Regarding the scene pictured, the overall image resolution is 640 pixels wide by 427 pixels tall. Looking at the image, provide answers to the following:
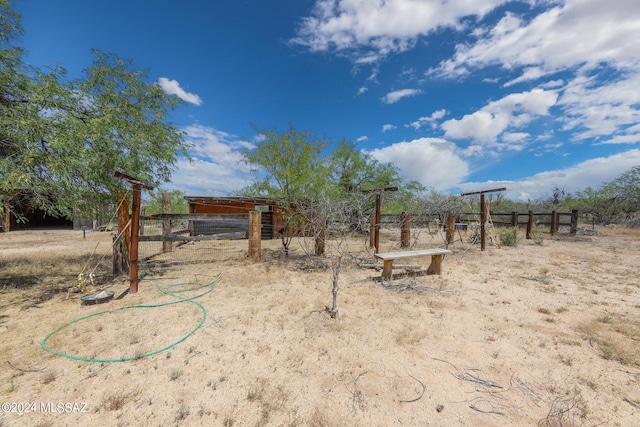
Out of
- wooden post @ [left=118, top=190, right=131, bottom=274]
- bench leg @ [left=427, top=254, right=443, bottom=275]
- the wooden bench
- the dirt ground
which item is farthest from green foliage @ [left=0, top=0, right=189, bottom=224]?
bench leg @ [left=427, top=254, right=443, bottom=275]

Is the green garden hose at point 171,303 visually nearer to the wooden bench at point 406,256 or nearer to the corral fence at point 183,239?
the corral fence at point 183,239

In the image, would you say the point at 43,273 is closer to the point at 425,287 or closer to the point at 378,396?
the point at 378,396

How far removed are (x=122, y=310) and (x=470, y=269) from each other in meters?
8.39

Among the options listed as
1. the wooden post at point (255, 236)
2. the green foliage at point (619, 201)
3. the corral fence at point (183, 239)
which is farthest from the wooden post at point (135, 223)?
the green foliage at point (619, 201)

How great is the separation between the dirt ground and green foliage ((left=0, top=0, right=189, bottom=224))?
81.7 inches

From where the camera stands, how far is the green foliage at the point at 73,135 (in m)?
4.04

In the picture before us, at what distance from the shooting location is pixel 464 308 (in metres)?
4.47

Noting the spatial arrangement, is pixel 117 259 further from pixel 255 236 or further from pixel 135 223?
pixel 255 236

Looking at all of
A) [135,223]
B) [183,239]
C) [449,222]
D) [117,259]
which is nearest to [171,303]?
[135,223]

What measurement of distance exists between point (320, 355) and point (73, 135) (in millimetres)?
5393

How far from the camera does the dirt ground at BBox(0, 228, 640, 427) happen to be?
217cm

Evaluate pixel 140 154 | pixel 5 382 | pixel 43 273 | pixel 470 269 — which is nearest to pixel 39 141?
pixel 140 154

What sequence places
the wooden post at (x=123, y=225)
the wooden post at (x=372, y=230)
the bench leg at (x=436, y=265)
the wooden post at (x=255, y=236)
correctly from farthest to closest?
1. the wooden post at (x=372, y=230)
2. the wooden post at (x=255, y=236)
3. the bench leg at (x=436, y=265)
4. the wooden post at (x=123, y=225)

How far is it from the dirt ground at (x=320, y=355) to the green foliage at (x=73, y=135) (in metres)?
2.08
